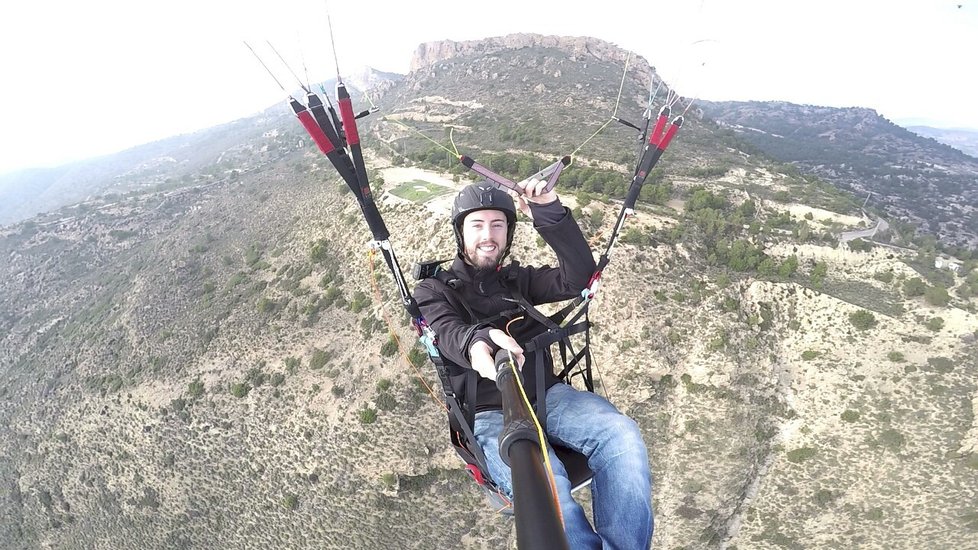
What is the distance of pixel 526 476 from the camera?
2.38 metres

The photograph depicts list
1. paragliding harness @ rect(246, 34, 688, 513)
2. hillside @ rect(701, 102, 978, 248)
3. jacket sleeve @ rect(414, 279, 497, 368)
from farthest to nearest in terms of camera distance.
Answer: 1. hillside @ rect(701, 102, 978, 248)
2. paragliding harness @ rect(246, 34, 688, 513)
3. jacket sleeve @ rect(414, 279, 497, 368)

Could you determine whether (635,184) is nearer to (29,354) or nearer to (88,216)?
(29,354)

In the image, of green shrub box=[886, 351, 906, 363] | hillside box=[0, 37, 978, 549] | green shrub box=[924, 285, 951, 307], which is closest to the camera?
hillside box=[0, 37, 978, 549]

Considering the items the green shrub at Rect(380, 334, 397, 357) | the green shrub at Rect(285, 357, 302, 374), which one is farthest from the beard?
the green shrub at Rect(285, 357, 302, 374)

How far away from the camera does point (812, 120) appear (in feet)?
628

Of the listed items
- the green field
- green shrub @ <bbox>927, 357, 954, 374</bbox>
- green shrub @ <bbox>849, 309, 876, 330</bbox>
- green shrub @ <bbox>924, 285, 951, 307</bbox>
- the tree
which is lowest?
green shrub @ <bbox>927, 357, 954, 374</bbox>

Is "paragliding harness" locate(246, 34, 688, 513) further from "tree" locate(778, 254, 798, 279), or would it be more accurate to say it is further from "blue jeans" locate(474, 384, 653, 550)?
"tree" locate(778, 254, 798, 279)

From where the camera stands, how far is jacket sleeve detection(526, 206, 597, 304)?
15.6ft

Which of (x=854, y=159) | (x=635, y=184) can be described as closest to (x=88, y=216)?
(x=635, y=184)

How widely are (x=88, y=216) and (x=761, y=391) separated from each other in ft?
394

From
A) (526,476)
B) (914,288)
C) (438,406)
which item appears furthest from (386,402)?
(914,288)

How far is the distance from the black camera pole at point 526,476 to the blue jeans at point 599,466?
4.43 ft

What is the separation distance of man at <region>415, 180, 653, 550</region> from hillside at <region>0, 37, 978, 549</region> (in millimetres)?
19889

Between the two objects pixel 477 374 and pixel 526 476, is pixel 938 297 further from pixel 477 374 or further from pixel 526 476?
pixel 526 476
